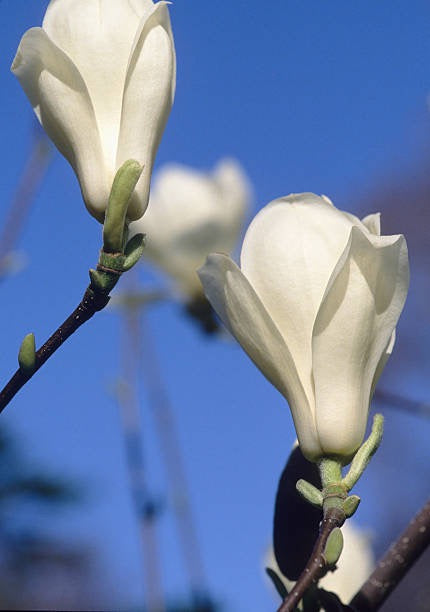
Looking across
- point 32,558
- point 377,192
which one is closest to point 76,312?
point 32,558

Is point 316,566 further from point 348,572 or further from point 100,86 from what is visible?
point 348,572

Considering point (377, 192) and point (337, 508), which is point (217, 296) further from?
point (377, 192)

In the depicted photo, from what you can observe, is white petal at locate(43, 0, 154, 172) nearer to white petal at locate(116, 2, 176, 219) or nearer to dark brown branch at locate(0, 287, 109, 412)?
white petal at locate(116, 2, 176, 219)

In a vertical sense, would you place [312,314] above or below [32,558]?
above

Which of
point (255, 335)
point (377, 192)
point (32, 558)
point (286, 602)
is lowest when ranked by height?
point (32, 558)

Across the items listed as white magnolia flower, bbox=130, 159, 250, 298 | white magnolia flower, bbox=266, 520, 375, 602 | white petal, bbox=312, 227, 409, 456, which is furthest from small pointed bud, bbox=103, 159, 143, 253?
white magnolia flower, bbox=130, 159, 250, 298

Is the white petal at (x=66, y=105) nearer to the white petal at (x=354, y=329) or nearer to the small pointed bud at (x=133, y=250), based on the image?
the small pointed bud at (x=133, y=250)
